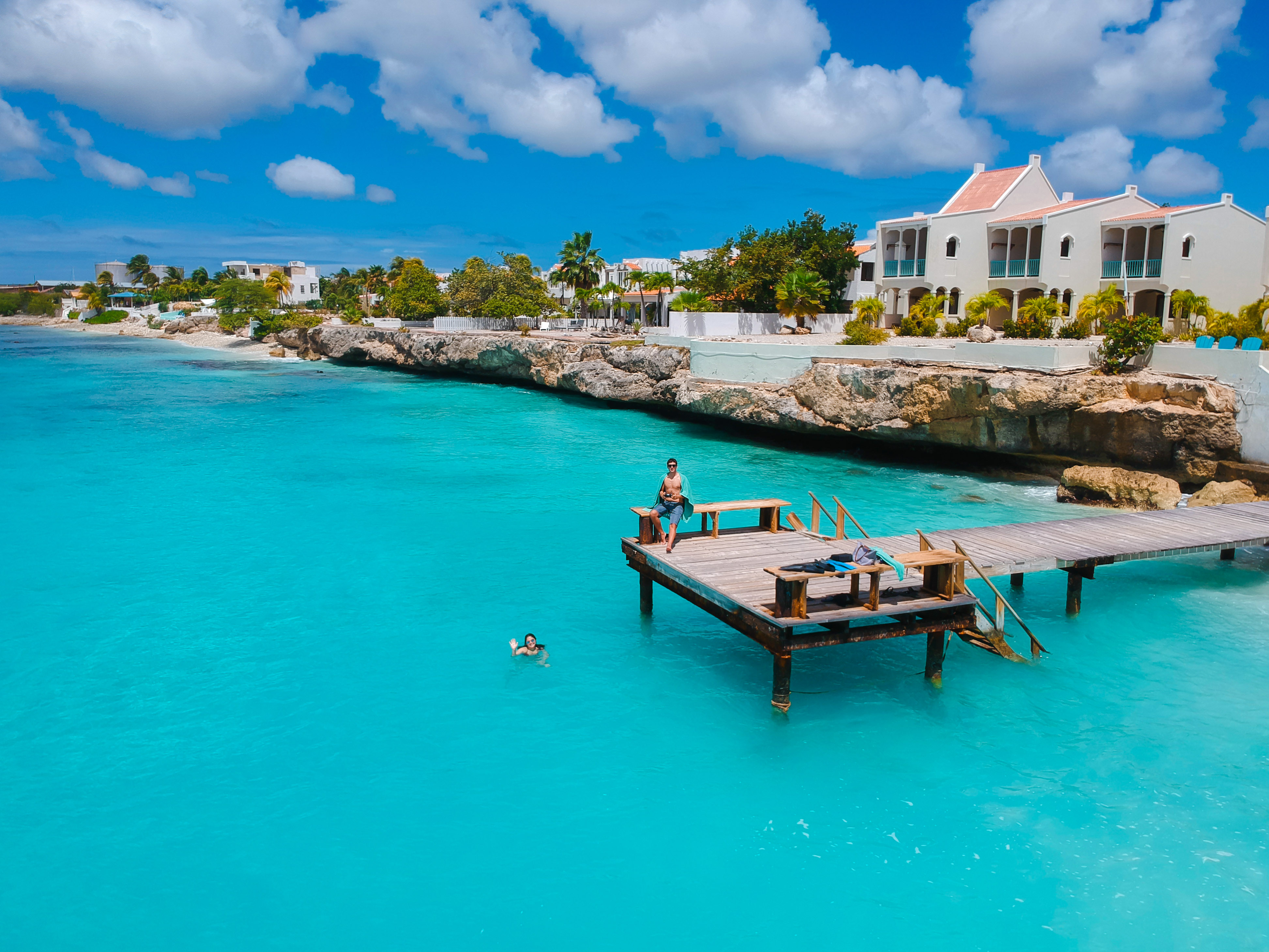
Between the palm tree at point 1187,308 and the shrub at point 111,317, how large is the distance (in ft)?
552

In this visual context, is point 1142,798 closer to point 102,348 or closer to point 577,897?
point 577,897

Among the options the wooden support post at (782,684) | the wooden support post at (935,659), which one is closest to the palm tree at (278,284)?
the wooden support post at (782,684)

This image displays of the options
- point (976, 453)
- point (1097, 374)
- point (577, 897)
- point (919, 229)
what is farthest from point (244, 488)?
point (919, 229)

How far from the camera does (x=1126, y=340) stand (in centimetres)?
2600

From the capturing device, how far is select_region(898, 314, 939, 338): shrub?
138ft

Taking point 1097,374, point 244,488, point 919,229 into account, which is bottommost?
point 244,488

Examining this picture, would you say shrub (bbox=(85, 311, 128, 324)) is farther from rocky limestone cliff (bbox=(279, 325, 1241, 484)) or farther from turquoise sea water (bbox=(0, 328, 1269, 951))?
turquoise sea water (bbox=(0, 328, 1269, 951))

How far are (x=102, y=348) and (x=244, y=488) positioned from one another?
92639 millimetres

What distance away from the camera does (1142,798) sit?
10.8m

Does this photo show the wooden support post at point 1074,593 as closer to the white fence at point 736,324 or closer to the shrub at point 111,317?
the white fence at point 736,324

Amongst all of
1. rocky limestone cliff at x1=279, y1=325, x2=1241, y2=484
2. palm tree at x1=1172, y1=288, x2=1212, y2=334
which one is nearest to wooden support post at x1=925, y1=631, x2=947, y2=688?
rocky limestone cliff at x1=279, y1=325, x2=1241, y2=484

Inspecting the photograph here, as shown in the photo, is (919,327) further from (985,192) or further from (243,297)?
(243,297)

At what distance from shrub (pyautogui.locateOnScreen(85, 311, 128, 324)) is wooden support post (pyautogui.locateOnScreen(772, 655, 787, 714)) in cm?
17600

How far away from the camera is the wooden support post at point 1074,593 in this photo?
52.9 feet
